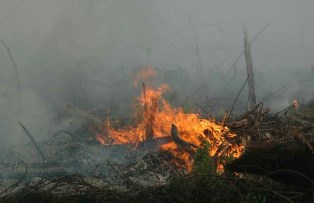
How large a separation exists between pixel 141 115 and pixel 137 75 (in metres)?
5.64

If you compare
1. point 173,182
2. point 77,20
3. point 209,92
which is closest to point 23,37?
point 77,20

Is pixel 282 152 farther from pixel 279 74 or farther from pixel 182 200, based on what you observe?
pixel 279 74

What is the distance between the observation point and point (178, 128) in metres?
7.82

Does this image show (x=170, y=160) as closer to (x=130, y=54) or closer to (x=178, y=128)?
(x=178, y=128)

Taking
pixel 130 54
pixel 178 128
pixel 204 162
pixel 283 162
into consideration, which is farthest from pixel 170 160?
pixel 130 54

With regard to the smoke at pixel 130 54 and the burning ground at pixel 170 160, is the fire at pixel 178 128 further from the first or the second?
the smoke at pixel 130 54

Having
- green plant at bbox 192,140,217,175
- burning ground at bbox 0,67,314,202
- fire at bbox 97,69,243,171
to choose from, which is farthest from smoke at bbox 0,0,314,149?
green plant at bbox 192,140,217,175

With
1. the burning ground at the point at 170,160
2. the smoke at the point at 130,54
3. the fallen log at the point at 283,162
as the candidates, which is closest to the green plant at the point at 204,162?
the burning ground at the point at 170,160

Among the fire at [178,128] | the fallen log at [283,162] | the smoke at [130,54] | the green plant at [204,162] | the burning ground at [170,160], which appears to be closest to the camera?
the fallen log at [283,162]

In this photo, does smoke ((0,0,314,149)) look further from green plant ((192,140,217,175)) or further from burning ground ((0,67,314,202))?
green plant ((192,140,217,175))

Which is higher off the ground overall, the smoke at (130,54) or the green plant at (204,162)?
the smoke at (130,54)

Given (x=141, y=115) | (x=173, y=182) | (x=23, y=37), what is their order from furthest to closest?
(x=23, y=37) → (x=141, y=115) → (x=173, y=182)

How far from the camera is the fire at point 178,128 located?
6812 millimetres

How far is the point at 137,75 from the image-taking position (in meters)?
14.8
